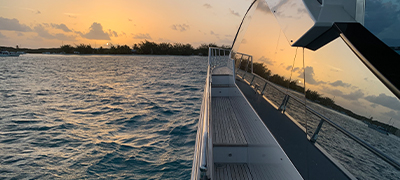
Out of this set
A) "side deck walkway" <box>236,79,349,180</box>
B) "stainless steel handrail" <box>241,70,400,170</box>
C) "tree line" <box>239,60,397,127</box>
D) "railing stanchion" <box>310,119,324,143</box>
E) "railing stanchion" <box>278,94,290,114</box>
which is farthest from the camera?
"railing stanchion" <box>278,94,290,114</box>

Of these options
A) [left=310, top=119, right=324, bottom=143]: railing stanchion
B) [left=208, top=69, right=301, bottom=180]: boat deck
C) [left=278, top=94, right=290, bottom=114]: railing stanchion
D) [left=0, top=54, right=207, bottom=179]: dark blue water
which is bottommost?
[left=0, top=54, right=207, bottom=179]: dark blue water

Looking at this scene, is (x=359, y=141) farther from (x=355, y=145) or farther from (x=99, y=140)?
(x=99, y=140)

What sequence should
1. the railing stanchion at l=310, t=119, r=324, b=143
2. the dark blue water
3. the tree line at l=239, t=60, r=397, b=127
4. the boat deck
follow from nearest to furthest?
the tree line at l=239, t=60, r=397, b=127 → the railing stanchion at l=310, t=119, r=324, b=143 → the boat deck → the dark blue water

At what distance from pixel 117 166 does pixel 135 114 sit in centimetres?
430

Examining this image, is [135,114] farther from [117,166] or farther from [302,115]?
[302,115]

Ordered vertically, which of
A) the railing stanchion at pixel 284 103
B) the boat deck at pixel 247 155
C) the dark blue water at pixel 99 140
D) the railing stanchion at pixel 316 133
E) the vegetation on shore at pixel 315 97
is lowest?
the dark blue water at pixel 99 140

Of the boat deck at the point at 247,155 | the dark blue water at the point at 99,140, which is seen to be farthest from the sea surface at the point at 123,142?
the boat deck at the point at 247,155

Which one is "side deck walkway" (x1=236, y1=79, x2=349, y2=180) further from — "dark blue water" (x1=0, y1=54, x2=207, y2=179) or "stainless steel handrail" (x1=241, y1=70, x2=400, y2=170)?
"dark blue water" (x1=0, y1=54, x2=207, y2=179)

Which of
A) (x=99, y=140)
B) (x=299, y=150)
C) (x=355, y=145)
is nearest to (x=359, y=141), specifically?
(x=355, y=145)

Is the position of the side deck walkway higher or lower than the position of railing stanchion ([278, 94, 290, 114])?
lower

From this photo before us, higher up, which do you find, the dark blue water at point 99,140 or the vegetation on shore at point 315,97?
the vegetation on shore at point 315,97

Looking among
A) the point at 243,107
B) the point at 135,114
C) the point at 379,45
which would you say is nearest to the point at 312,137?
the point at 379,45

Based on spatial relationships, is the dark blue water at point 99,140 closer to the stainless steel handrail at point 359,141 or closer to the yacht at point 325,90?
the yacht at point 325,90

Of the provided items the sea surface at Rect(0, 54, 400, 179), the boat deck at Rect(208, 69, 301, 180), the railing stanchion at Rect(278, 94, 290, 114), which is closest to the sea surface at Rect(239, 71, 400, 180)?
the sea surface at Rect(0, 54, 400, 179)
